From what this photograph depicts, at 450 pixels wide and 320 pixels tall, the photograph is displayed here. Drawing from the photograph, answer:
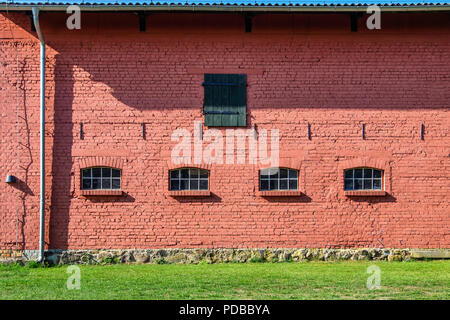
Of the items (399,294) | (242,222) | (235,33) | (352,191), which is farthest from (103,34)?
(399,294)

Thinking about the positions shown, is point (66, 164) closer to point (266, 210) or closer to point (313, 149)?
point (266, 210)

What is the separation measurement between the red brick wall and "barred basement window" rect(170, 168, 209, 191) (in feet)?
0.78

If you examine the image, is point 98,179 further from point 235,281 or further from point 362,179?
point 362,179

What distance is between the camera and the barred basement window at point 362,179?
13094 mm

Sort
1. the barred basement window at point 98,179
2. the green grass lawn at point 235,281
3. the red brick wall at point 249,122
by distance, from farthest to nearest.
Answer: the barred basement window at point 98,179 → the red brick wall at point 249,122 → the green grass lawn at point 235,281

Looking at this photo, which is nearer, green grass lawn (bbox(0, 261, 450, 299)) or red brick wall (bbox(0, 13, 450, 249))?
green grass lawn (bbox(0, 261, 450, 299))

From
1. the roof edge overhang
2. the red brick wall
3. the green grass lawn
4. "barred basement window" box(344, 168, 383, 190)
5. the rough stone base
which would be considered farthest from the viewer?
"barred basement window" box(344, 168, 383, 190)

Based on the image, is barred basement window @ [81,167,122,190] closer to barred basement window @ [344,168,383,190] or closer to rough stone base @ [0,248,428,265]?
rough stone base @ [0,248,428,265]

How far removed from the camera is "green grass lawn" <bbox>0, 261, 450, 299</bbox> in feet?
29.6

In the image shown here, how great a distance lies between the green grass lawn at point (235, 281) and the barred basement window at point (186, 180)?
5.66ft

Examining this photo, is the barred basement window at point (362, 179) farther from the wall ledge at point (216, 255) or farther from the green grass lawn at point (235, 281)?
the green grass lawn at point (235, 281)

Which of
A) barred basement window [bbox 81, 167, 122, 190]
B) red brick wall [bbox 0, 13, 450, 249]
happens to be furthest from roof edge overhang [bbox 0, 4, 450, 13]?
barred basement window [bbox 81, 167, 122, 190]

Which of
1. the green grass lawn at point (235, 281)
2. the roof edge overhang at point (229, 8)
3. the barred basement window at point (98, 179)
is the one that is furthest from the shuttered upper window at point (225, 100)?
the green grass lawn at point (235, 281)

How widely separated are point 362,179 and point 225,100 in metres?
3.47
